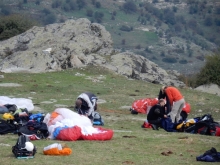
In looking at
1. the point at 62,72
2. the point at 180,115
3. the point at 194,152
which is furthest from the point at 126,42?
the point at 194,152

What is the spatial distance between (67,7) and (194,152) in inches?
5135

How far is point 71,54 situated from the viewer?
42.7 meters

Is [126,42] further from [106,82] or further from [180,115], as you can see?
[180,115]

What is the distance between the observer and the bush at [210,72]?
4428 cm

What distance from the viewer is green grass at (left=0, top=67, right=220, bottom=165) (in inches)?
531

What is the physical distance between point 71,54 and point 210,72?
995cm

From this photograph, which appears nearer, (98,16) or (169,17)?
(169,17)

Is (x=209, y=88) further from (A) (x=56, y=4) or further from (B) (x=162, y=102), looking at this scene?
(A) (x=56, y=4)

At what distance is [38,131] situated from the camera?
16.5 meters

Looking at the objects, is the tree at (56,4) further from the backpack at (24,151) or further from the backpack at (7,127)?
the backpack at (24,151)

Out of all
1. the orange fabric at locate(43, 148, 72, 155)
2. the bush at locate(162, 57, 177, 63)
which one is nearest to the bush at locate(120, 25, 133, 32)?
the bush at locate(162, 57, 177, 63)

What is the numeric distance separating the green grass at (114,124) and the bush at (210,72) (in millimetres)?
7792

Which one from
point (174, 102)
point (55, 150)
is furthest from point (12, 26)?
point (55, 150)

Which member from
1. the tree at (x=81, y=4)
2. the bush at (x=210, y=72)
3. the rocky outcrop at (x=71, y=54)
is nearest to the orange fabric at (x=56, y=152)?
the rocky outcrop at (x=71, y=54)
